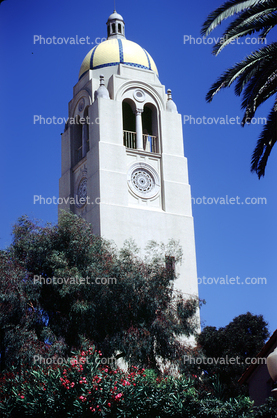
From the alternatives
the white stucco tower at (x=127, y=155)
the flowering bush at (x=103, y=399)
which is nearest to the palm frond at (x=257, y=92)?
the flowering bush at (x=103, y=399)

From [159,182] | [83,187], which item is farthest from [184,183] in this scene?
[83,187]

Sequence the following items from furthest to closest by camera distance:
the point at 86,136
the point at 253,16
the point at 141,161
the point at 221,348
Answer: the point at 86,136 → the point at 141,161 → the point at 221,348 → the point at 253,16

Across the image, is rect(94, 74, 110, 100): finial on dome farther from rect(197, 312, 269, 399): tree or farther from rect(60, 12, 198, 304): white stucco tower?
rect(197, 312, 269, 399): tree

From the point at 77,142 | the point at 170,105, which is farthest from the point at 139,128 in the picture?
the point at 77,142

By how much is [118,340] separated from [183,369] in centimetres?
287

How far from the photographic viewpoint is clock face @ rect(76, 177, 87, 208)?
123ft

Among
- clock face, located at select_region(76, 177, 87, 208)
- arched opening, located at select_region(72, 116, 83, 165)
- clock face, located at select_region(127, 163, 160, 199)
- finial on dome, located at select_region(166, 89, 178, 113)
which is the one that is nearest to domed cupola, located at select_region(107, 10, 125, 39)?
finial on dome, located at select_region(166, 89, 178, 113)

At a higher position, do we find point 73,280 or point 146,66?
point 146,66

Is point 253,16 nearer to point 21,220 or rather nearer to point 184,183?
point 21,220

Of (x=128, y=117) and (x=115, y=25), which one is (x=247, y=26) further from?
(x=115, y=25)

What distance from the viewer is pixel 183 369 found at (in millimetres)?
23844

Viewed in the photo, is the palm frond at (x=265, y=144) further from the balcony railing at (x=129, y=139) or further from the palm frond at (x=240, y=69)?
the balcony railing at (x=129, y=139)

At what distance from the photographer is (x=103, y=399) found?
16797 mm

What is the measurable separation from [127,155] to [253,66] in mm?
20201
